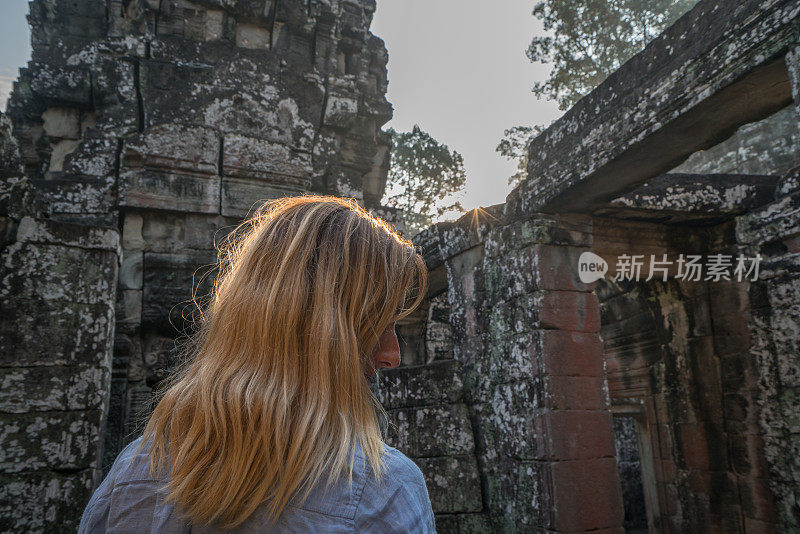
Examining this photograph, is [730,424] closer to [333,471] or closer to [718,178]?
A: [718,178]

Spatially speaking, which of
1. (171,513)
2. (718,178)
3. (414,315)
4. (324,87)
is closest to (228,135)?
(324,87)

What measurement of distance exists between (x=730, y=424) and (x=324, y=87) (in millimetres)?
5468

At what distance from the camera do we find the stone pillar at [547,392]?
3686 mm

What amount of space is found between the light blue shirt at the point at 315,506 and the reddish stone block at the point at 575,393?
→ 10.0 ft

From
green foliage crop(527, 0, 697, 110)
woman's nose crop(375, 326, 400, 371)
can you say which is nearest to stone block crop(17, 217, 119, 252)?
woman's nose crop(375, 326, 400, 371)

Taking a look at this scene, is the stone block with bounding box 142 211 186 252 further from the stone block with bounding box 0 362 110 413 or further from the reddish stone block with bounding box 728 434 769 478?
the reddish stone block with bounding box 728 434 769 478

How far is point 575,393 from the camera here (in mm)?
3867

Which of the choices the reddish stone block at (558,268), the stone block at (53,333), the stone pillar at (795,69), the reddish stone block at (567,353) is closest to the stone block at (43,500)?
the stone block at (53,333)

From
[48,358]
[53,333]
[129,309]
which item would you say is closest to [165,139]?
[129,309]

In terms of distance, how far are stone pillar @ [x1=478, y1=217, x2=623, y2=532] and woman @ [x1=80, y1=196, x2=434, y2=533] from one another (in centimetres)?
304

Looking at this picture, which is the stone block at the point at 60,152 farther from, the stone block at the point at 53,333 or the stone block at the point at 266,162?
the stone block at the point at 53,333

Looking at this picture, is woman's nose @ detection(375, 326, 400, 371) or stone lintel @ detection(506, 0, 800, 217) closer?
woman's nose @ detection(375, 326, 400, 371)

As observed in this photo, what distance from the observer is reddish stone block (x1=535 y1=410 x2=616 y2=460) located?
3699mm

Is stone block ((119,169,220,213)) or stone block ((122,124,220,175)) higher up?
stone block ((122,124,220,175))
